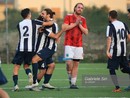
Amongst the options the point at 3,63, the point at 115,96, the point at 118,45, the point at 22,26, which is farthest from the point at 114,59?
the point at 3,63

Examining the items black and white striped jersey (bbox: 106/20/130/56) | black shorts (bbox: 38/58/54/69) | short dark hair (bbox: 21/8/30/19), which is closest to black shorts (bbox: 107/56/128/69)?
black and white striped jersey (bbox: 106/20/130/56)

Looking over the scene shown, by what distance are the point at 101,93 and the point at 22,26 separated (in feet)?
6.94

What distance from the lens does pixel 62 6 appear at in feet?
81.5

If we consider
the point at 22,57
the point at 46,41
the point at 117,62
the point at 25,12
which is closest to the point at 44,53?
the point at 46,41

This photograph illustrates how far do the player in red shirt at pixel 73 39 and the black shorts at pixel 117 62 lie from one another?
3.82 ft

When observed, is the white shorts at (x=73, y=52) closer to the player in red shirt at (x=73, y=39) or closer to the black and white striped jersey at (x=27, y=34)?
the player in red shirt at (x=73, y=39)

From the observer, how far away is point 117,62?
11.6 metres

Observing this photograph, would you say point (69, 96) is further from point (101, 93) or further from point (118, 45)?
point (118, 45)

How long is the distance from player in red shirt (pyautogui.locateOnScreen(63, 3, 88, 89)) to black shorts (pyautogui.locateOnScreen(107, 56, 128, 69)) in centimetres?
117

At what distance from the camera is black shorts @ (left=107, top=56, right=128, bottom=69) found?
38.0ft

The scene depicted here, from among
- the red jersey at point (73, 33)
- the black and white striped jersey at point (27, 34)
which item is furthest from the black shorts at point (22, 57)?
the red jersey at point (73, 33)

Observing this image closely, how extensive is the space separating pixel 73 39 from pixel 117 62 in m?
1.38

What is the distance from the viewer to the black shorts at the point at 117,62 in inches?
456

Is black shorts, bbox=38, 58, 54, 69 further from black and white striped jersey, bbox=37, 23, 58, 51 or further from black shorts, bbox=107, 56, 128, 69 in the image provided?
black shorts, bbox=107, 56, 128, 69
